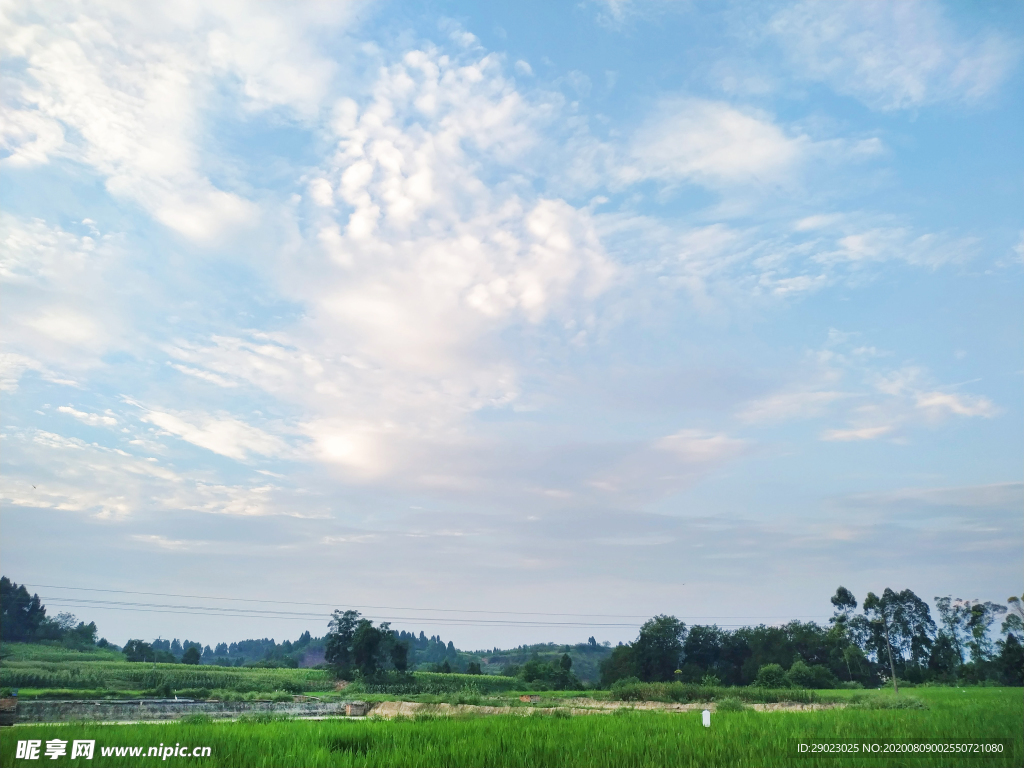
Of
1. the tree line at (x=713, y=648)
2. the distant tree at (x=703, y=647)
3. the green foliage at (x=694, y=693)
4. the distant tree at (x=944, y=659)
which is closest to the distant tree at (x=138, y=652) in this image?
the tree line at (x=713, y=648)

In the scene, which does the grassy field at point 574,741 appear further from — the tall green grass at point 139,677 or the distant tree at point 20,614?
the distant tree at point 20,614

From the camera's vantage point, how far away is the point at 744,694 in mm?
33219

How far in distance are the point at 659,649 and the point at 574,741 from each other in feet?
147

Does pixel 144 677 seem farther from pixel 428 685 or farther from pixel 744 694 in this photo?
pixel 744 694

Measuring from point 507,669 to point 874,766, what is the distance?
56.7 m

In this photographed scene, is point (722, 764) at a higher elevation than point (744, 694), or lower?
higher

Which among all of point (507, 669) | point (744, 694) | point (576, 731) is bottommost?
point (507, 669)

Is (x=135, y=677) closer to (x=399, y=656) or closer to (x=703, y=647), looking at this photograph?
(x=399, y=656)

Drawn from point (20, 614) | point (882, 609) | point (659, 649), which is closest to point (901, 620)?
point (882, 609)

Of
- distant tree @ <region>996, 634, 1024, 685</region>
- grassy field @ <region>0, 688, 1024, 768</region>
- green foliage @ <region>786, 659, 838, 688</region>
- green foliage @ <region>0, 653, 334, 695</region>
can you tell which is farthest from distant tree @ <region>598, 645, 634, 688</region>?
grassy field @ <region>0, 688, 1024, 768</region>

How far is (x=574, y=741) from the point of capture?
31.3 ft

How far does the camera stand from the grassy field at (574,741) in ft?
26.2

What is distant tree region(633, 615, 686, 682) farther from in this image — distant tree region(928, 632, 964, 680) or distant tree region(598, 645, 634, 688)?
distant tree region(928, 632, 964, 680)

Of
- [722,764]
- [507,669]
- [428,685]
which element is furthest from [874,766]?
[507,669]
